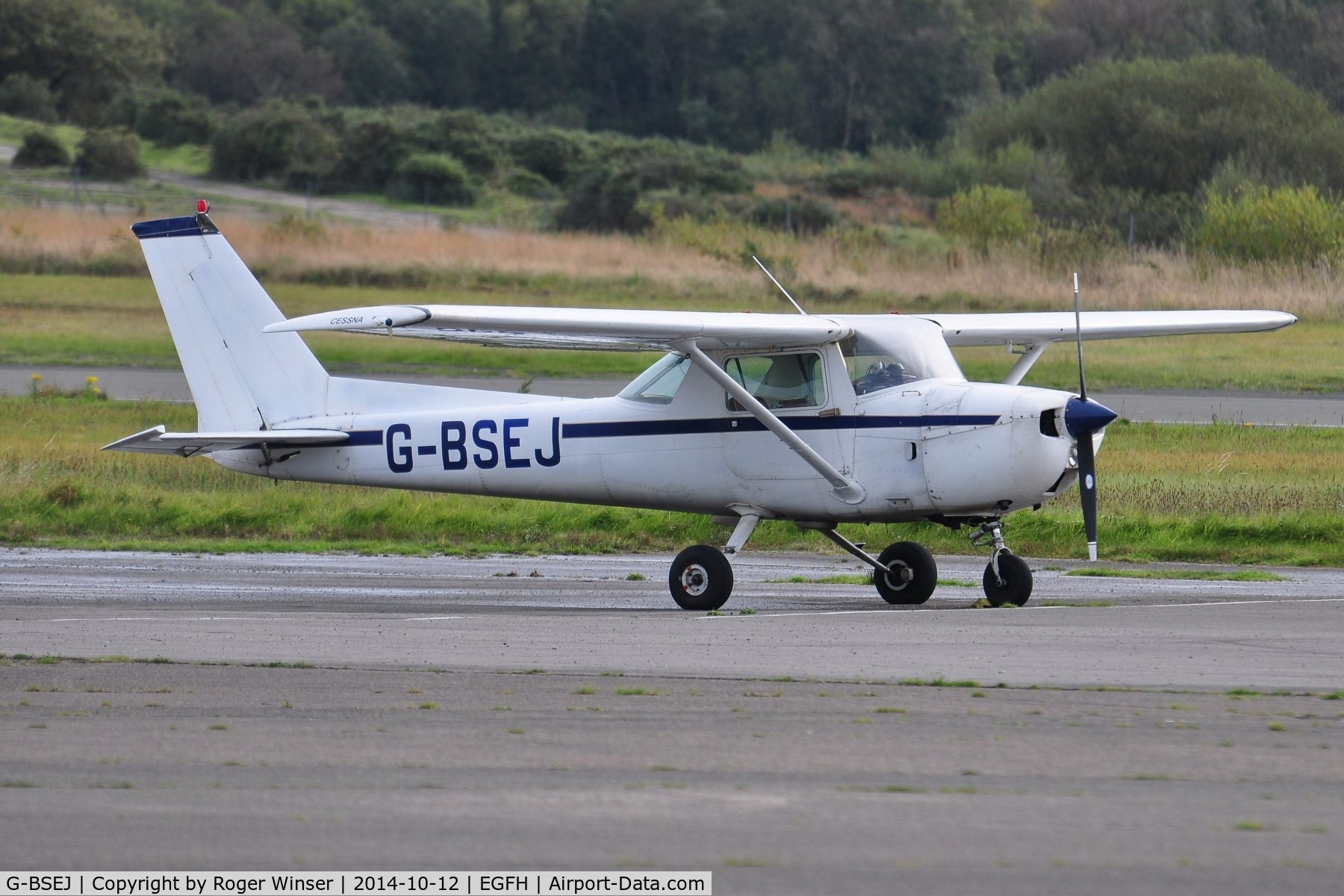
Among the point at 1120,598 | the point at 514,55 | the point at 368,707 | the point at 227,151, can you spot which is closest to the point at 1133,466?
the point at 1120,598

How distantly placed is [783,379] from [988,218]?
111 ft

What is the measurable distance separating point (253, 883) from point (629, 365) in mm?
27713

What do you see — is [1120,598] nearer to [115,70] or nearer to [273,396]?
[273,396]

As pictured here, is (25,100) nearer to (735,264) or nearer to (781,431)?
(735,264)

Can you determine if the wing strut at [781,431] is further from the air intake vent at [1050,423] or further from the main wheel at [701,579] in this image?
the air intake vent at [1050,423]

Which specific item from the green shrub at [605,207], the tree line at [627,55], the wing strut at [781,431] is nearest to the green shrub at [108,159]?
the green shrub at [605,207]

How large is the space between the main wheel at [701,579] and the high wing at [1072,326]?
2.50m

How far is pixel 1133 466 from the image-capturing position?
64.5ft

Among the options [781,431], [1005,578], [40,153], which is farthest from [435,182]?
[1005,578]

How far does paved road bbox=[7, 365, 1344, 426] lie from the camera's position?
2516cm

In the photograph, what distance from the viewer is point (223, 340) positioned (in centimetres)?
1431

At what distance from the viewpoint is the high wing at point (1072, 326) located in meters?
13.7

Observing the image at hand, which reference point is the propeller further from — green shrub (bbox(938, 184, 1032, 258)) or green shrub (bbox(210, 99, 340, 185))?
green shrub (bbox(210, 99, 340, 185))

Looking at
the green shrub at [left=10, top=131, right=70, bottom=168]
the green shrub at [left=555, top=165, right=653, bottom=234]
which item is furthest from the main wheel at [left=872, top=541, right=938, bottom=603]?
the green shrub at [left=10, top=131, right=70, bottom=168]
